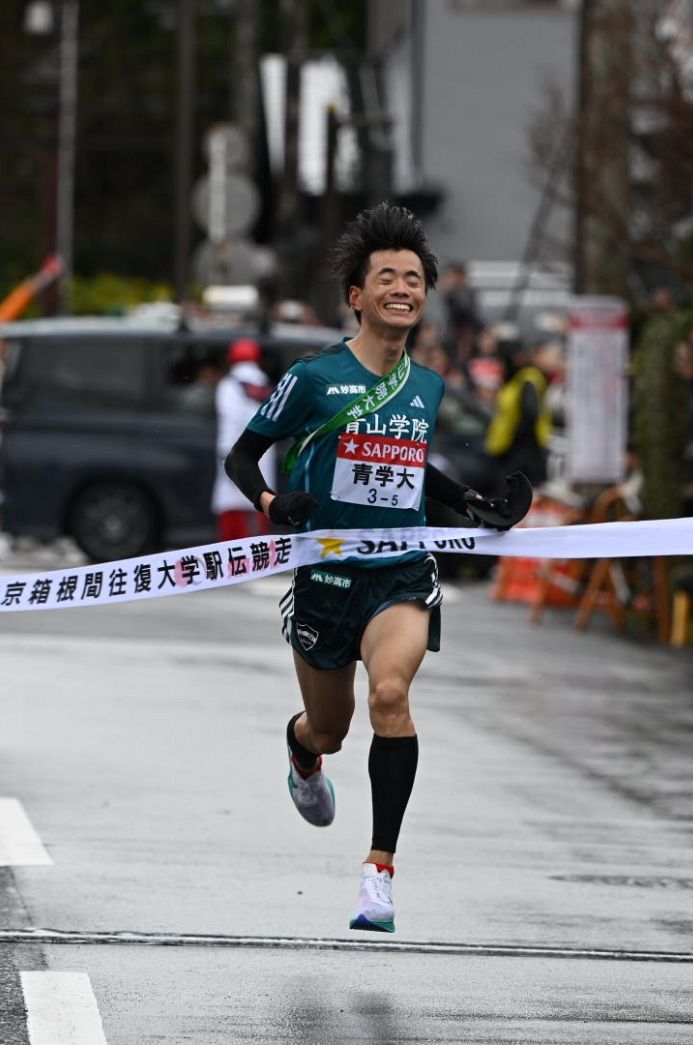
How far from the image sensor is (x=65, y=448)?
20031mm

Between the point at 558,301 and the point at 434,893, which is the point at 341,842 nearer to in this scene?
the point at 434,893

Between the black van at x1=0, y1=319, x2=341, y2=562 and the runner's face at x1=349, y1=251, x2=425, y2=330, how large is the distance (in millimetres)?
13289

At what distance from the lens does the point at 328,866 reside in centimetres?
769

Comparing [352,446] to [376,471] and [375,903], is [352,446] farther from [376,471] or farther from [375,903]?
[375,903]

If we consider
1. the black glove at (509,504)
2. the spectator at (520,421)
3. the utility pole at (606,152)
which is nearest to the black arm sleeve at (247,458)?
the black glove at (509,504)

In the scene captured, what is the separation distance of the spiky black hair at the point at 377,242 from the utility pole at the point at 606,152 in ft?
39.1

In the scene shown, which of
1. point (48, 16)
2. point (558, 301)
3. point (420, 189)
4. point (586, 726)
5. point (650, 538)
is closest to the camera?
point (650, 538)

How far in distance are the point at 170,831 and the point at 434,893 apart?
46.7 inches

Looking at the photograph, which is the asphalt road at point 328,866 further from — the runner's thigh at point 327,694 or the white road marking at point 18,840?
the runner's thigh at point 327,694

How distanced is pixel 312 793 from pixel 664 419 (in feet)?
29.9

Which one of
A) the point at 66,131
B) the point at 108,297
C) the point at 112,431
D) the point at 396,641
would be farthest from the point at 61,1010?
the point at 66,131

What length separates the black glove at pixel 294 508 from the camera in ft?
21.0

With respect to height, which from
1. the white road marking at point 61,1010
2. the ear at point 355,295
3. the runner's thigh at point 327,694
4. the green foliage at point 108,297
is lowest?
the green foliage at point 108,297

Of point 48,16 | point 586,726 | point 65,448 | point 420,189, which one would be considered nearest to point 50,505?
point 65,448
